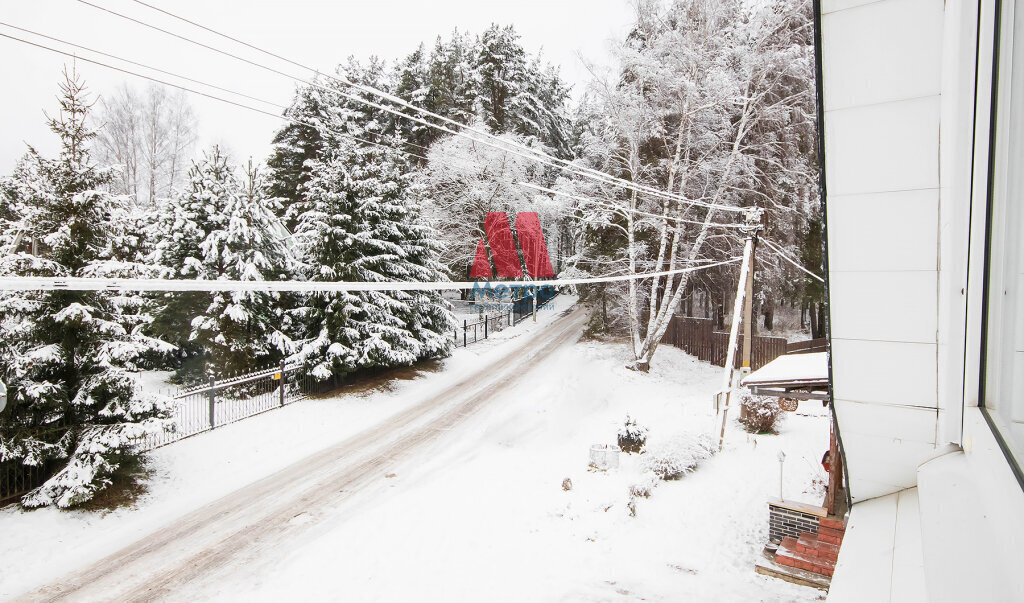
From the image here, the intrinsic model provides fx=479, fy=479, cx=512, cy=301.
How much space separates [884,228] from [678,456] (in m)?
7.54

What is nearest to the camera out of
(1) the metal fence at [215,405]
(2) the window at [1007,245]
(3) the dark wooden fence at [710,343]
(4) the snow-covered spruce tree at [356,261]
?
(2) the window at [1007,245]

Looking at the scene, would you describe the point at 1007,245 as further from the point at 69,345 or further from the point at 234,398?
the point at 234,398

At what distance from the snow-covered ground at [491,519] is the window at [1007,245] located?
5.41 metres

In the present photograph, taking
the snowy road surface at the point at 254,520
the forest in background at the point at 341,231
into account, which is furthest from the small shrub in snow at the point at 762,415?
the snowy road surface at the point at 254,520

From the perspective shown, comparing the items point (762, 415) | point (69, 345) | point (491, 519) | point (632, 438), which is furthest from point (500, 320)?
point (69, 345)

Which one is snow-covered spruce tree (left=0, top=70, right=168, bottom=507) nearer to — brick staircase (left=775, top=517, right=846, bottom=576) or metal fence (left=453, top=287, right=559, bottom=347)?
brick staircase (left=775, top=517, right=846, bottom=576)

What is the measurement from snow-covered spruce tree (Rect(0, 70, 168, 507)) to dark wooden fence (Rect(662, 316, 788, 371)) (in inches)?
669

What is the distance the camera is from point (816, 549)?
5809mm

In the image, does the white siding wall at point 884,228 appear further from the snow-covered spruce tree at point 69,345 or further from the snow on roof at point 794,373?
the snow-covered spruce tree at point 69,345

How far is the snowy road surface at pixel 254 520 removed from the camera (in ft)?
20.8

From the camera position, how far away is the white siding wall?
218 centimetres

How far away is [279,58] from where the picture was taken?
22.8 ft

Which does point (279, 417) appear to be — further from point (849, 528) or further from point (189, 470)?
point (849, 528)

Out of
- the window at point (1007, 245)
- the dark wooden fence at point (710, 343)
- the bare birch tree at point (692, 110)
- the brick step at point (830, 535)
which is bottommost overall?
the brick step at point (830, 535)
